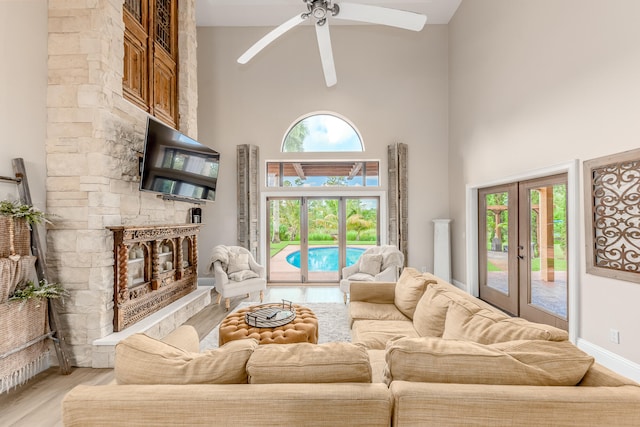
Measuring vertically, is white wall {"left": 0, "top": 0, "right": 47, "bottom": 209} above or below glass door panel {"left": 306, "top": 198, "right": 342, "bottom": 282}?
above

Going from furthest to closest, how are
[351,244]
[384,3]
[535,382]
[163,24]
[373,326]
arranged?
1. [351,244]
2. [384,3]
3. [163,24]
4. [373,326]
5. [535,382]

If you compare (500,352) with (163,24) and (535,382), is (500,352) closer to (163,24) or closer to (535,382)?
(535,382)

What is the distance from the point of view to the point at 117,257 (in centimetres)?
329

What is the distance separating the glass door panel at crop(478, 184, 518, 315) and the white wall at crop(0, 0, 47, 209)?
212 inches

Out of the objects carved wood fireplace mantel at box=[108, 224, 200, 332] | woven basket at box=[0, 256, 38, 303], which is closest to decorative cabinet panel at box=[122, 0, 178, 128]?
carved wood fireplace mantel at box=[108, 224, 200, 332]

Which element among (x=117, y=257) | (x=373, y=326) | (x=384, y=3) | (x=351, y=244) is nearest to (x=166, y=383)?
(x=373, y=326)

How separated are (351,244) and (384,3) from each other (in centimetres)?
453

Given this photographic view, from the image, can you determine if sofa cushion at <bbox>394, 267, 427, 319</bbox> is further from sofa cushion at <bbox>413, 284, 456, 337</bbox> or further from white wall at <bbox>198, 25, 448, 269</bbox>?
white wall at <bbox>198, 25, 448, 269</bbox>

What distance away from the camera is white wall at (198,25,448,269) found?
6480mm

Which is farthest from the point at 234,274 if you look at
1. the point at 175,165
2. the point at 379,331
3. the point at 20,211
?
the point at 379,331

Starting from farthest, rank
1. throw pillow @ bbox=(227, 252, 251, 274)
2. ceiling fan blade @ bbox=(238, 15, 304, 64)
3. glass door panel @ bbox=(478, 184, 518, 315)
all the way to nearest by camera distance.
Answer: throw pillow @ bbox=(227, 252, 251, 274) → glass door panel @ bbox=(478, 184, 518, 315) → ceiling fan blade @ bbox=(238, 15, 304, 64)

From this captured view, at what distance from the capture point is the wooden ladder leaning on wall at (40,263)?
108 inches

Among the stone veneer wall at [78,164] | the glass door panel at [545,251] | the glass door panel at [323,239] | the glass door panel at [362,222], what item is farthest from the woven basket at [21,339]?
the glass door panel at [545,251]

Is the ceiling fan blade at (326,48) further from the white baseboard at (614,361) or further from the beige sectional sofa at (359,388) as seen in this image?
the white baseboard at (614,361)
